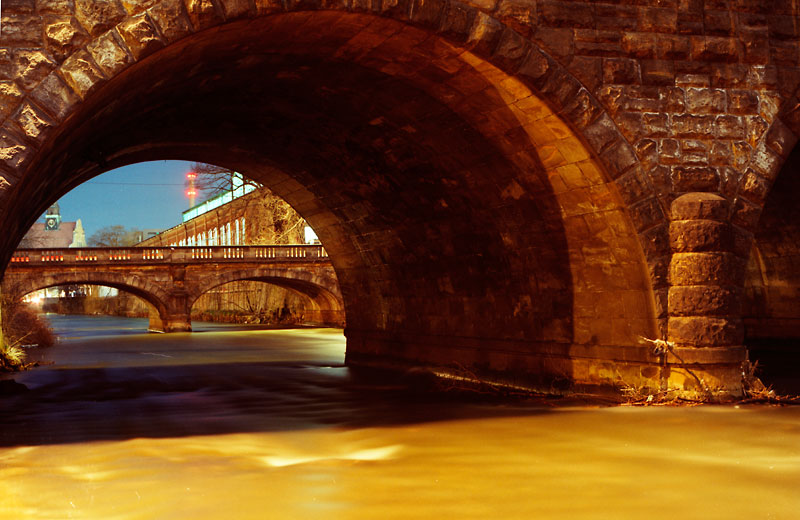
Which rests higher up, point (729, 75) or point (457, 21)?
point (457, 21)

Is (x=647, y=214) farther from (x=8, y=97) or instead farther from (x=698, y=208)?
(x=8, y=97)

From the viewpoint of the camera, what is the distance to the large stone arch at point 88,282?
1517 inches

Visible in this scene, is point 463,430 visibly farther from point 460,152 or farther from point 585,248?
point 460,152

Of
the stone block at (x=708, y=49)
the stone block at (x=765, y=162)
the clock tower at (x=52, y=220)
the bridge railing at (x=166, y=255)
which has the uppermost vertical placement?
the clock tower at (x=52, y=220)

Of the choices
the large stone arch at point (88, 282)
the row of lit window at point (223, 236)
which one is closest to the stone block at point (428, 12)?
the large stone arch at point (88, 282)

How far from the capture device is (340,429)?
28.4 feet

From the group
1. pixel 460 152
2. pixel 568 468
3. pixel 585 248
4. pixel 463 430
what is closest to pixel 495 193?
pixel 460 152

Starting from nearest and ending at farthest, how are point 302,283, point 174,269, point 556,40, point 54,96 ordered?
point 54,96 → point 556,40 → point 174,269 → point 302,283

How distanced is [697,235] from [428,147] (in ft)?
11.3

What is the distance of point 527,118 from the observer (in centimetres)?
855

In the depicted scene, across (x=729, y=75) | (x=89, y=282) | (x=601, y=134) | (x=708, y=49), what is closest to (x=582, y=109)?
(x=601, y=134)

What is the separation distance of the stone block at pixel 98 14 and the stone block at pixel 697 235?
5296 mm

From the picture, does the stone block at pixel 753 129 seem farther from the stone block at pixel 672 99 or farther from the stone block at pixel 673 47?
the stone block at pixel 673 47

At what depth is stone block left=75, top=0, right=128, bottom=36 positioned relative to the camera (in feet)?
21.2
